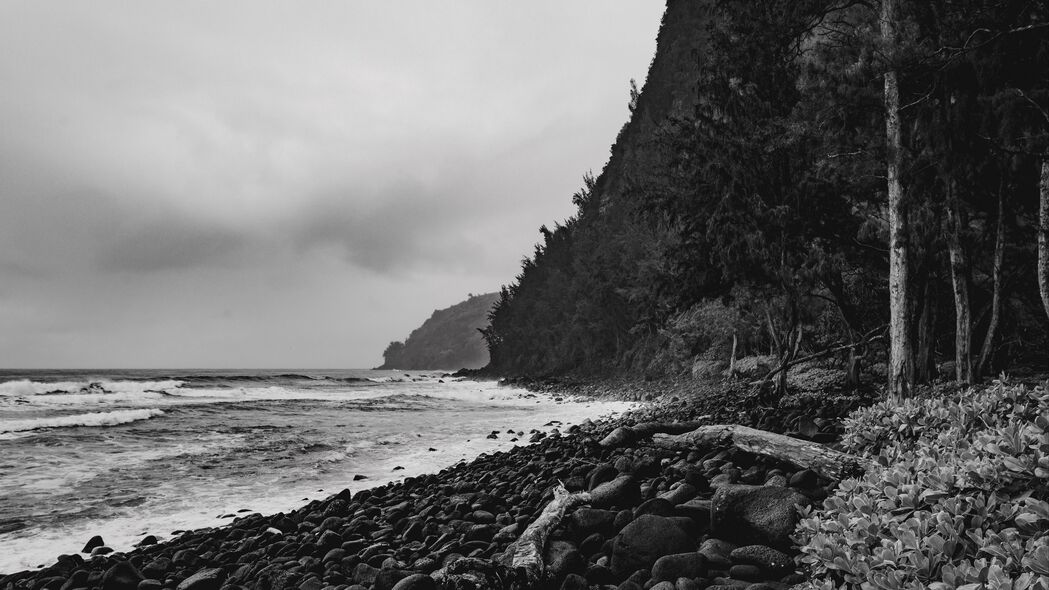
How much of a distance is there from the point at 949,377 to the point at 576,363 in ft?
141

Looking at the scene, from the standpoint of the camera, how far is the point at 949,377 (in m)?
12.0

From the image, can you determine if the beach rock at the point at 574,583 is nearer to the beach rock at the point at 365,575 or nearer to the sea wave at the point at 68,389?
the beach rock at the point at 365,575

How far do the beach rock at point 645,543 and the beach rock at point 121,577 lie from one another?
5235 mm

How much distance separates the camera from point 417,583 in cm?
440

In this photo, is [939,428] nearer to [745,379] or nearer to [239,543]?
[239,543]

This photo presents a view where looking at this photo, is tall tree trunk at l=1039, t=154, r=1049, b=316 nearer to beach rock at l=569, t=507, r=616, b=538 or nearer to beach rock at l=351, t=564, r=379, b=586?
beach rock at l=569, t=507, r=616, b=538

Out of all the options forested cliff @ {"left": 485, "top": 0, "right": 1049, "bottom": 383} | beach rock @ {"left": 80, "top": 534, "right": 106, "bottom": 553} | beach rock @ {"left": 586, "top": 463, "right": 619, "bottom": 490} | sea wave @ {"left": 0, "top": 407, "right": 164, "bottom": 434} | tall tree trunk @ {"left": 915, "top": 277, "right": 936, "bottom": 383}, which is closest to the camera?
beach rock @ {"left": 80, "top": 534, "right": 106, "bottom": 553}

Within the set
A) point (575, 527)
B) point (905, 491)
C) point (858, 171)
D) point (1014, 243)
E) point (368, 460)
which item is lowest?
point (368, 460)

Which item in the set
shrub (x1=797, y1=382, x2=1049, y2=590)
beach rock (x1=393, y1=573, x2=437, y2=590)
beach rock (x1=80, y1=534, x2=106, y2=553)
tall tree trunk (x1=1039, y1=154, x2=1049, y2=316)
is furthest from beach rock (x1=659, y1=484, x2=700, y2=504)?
beach rock (x1=80, y1=534, x2=106, y2=553)

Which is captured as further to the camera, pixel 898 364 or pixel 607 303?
pixel 607 303

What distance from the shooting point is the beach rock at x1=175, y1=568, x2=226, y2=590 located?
5520 millimetres

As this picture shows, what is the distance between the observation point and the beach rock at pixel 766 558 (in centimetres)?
401

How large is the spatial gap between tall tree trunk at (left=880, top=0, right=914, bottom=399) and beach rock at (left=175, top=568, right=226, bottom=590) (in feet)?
32.9

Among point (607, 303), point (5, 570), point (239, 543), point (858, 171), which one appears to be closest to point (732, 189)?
point (858, 171)
